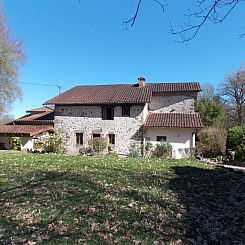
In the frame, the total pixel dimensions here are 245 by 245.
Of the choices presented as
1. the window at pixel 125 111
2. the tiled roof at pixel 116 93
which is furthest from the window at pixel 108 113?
the window at pixel 125 111

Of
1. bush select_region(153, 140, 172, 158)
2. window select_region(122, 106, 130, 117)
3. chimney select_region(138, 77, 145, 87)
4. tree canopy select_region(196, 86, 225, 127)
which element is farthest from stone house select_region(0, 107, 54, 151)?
tree canopy select_region(196, 86, 225, 127)

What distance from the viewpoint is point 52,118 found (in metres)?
25.1

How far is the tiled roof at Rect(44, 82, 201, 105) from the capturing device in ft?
73.3

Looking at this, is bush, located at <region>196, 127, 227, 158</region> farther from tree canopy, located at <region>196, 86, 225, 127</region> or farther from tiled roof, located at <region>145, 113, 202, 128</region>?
tree canopy, located at <region>196, 86, 225, 127</region>

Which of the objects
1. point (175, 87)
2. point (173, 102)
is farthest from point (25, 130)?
point (175, 87)

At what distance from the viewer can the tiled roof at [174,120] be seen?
2080 cm

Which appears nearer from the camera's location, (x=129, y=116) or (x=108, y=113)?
(x=129, y=116)

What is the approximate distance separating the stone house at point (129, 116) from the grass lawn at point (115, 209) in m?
12.6

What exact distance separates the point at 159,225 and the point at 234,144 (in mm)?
13660

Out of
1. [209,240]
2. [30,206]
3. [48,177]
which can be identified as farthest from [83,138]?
[209,240]

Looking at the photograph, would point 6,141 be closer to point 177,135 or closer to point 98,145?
point 98,145

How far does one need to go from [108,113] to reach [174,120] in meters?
5.74

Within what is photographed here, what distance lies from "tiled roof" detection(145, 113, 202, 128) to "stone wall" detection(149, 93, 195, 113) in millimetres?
1027

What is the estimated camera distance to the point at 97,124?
22.5 m
